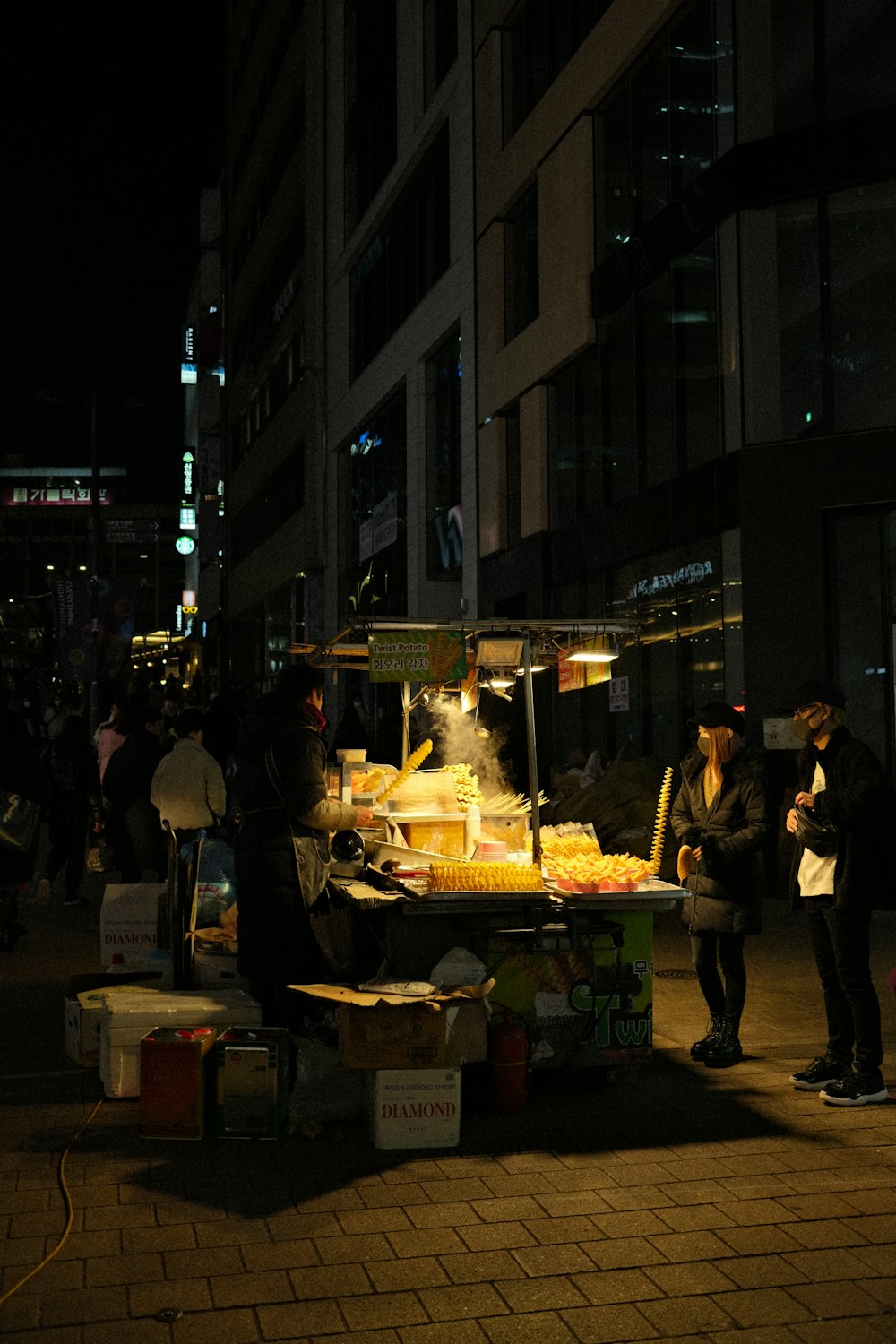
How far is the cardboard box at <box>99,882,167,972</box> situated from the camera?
9219 millimetres

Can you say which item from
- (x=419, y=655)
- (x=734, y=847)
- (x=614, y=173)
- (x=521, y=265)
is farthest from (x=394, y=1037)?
(x=521, y=265)

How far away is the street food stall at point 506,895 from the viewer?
695 cm

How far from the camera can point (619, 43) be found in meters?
17.8

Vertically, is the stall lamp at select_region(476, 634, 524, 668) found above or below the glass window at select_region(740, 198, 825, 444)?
below

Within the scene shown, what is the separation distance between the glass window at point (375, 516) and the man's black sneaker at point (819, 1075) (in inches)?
826

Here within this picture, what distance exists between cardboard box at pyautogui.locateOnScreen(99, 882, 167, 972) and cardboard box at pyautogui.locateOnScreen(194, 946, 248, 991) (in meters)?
1.37

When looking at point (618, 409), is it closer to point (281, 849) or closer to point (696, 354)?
point (696, 354)

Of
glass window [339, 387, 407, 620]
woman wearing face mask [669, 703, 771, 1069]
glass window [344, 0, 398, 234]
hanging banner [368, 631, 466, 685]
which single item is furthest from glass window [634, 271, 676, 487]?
glass window [344, 0, 398, 234]

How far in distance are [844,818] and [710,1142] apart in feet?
5.62

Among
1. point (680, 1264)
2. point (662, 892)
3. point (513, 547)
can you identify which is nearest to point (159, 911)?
point (662, 892)

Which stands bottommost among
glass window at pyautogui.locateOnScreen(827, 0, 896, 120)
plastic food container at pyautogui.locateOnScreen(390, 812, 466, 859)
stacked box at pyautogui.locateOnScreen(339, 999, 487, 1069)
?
stacked box at pyautogui.locateOnScreen(339, 999, 487, 1069)

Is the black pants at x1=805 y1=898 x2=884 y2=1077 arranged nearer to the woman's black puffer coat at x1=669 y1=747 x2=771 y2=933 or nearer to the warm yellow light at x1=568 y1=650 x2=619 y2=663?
the woman's black puffer coat at x1=669 y1=747 x2=771 y2=933

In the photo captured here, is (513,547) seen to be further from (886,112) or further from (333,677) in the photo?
(333,677)

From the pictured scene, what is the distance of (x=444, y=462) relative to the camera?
2580 centimetres
